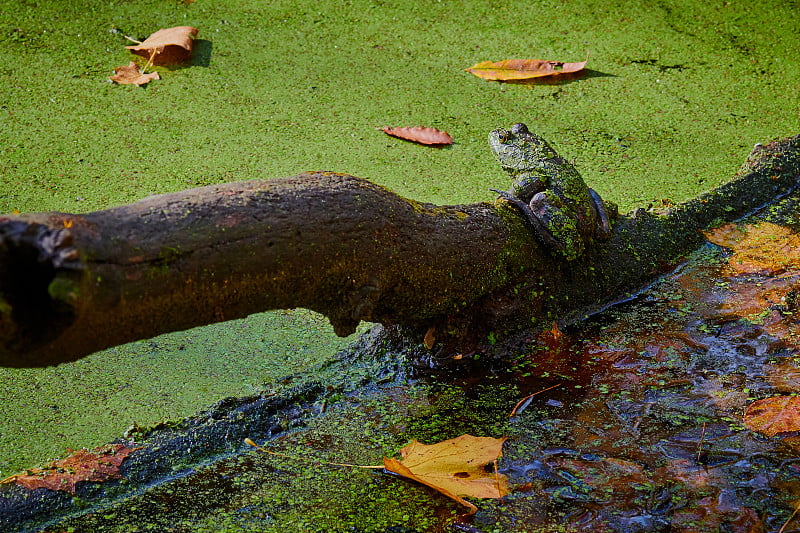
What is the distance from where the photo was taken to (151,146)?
9.01 ft

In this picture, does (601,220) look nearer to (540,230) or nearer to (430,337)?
(540,230)

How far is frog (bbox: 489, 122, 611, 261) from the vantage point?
180cm

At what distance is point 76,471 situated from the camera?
1426mm

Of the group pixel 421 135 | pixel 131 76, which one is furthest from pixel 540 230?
pixel 131 76

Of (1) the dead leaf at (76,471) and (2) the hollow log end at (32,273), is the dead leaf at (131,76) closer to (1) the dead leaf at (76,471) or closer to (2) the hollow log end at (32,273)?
(1) the dead leaf at (76,471)

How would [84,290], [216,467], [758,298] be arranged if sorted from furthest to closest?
1. [758,298]
2. [216,467]
3. [84,290]

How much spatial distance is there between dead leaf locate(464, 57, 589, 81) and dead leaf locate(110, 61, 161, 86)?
1.29 meters

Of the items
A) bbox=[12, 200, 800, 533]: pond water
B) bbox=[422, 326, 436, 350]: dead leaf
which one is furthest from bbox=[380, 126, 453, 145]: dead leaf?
bbox=[422, 326, 436, 350]: dead leaf

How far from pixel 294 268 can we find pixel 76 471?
21.5 inches

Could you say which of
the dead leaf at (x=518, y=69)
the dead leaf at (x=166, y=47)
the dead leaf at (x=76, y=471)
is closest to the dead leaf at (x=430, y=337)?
the dead leaf at (x=76, y=471)

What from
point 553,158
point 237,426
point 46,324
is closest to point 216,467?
point 237,426

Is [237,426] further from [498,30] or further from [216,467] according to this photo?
[498,30]

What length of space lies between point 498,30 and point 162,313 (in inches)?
109

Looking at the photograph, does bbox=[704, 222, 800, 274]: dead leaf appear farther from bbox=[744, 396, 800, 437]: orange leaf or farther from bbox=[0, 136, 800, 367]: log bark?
bbox=[744, 396, 800, 437]: orange leaf
